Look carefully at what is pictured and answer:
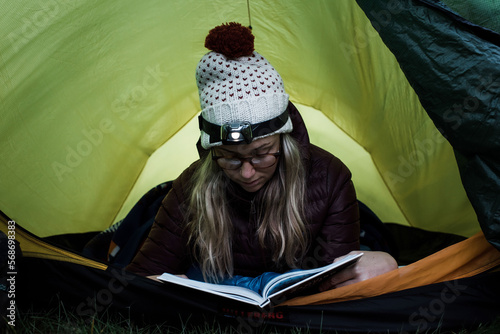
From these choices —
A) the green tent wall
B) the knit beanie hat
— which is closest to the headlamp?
the knit beanie hat

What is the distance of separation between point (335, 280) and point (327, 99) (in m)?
1.04

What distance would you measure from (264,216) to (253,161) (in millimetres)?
206

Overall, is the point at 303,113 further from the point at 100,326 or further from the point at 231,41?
the point at 100,326

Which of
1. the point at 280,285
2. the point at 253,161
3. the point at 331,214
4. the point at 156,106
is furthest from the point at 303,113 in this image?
the point at 280,285

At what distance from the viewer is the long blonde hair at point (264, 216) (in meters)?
1.52

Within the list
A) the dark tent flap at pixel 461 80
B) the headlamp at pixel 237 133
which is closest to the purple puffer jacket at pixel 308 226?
the headlamp at pixel 237 133

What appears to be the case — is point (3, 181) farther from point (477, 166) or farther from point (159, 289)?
point (477, 166)

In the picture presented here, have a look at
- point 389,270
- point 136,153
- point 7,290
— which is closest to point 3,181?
point 7,290

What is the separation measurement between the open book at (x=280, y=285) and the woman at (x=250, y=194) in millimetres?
182

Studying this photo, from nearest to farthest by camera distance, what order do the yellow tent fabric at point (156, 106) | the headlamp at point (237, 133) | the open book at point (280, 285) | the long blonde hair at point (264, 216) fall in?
the open book at point (280, 285)
the headlamp at point (237, 133)
the long blonde hair at point (264, 216)
the yellow tent fabric at point (156, 106)

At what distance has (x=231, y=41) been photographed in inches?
54.2

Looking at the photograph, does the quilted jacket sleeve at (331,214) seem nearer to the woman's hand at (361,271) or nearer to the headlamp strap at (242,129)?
the woman's hand at (361,271)

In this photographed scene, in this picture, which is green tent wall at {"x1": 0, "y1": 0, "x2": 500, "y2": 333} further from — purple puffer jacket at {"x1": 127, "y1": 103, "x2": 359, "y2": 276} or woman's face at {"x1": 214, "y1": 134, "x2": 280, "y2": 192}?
woman's face at {"x1": 214, "y1": 134, "x2": 280, "y2": 192}

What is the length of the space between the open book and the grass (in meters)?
0.15
